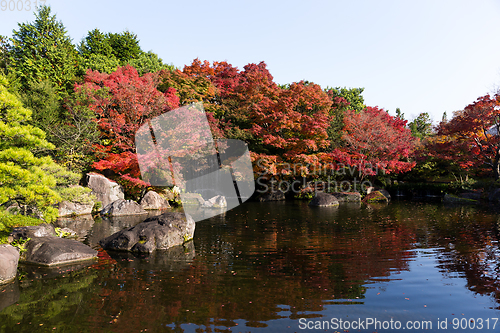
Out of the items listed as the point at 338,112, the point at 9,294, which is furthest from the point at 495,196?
the point at 9,294

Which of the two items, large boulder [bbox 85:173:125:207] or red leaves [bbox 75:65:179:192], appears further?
red leaves [bbox 75:65:179:192]

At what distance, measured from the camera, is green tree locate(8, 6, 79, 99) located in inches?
926

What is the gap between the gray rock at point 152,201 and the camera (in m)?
20.3

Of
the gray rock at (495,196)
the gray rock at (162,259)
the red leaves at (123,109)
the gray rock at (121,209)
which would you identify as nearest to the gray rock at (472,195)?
the gray rock at (495,196)

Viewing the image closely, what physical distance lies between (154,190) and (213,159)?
661 cm

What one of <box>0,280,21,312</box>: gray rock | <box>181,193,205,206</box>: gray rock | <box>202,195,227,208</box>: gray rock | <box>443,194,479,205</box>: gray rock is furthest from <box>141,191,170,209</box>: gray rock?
<box>443,194,479,205</box>: gray rock

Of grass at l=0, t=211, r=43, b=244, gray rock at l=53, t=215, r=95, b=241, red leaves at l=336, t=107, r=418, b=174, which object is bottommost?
gray rock at l=53, t=215, r=95, b=241

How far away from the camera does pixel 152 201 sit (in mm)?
20500

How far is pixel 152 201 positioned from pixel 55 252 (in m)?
11.7

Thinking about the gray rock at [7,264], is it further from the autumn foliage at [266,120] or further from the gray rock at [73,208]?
the autumn foliage at [266,120]

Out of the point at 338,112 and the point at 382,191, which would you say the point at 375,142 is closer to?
the point at 382,191

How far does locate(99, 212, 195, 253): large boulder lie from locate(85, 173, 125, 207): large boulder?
944 centimetres

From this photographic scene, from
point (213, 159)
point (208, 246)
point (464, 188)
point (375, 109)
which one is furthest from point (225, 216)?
point (464, 188)

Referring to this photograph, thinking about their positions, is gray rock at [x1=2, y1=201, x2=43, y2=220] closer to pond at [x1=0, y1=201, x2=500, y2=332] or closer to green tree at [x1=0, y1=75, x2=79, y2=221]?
green tree at [x1=0, y1=75, x2=79, y2=221]
